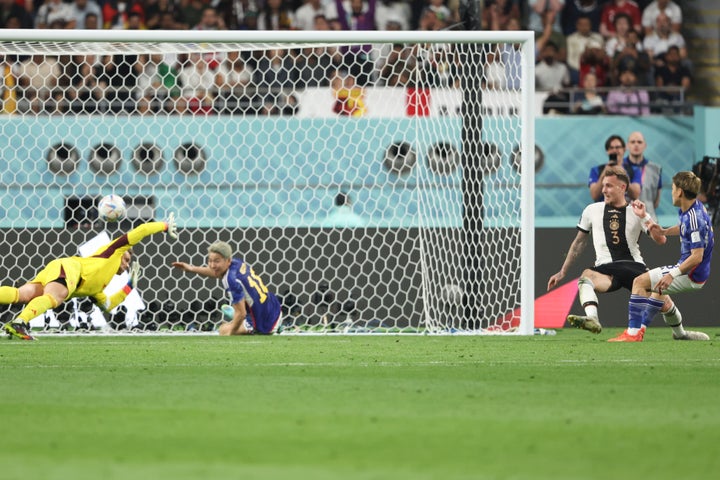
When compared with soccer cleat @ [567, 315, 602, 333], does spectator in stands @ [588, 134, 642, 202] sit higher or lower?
higher

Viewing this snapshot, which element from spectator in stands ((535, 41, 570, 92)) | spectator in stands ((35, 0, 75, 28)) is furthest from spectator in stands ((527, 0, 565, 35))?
spectator in stands ((35, 0, 75, 28))

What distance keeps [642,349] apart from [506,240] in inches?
110

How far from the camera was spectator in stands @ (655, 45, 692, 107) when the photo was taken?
54.6 feet

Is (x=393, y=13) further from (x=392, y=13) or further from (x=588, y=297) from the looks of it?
(x=588, y=297)

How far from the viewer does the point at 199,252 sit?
11602mm

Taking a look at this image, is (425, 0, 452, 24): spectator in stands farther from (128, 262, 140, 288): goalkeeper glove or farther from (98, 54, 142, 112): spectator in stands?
(128, 262, 140, 288): goalkeeper glove

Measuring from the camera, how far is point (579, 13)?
17.9 metres

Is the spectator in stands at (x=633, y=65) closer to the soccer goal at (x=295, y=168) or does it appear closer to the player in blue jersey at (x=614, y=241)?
the soccer goal at (x=295, y=168)

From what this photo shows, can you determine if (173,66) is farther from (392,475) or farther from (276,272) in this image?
(392,475)

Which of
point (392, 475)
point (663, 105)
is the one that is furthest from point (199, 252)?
point (392, 475)

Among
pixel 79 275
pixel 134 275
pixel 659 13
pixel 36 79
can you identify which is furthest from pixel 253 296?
pixel 659 13

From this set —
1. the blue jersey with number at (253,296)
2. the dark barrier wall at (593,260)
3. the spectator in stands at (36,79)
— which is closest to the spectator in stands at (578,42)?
the dark barrier wall at (593,260)

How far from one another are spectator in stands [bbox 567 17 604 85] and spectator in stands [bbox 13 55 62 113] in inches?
272

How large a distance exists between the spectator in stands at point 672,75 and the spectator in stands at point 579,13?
130 centimetres
